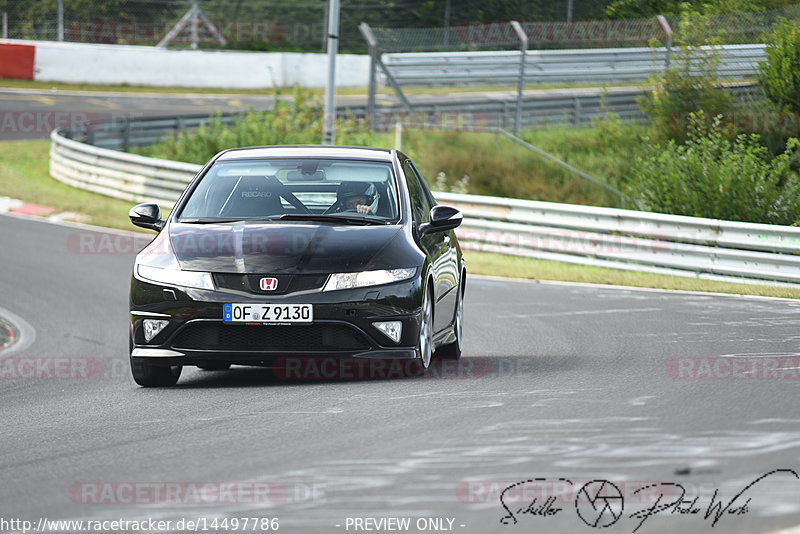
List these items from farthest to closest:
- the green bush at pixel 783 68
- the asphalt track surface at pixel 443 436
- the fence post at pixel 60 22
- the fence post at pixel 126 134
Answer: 1. the fence post at pixel 60 22
2. the fence post at pixel 126 134
3. the green bush at pixel 783 68
4. the asphalt track surface at pixel 443 436

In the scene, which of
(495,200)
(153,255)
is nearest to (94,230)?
(495,200)

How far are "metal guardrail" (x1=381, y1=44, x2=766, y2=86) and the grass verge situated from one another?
769cm

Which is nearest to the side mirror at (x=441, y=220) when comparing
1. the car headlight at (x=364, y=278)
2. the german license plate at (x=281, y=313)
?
the car headlight at (x=364, y=278)

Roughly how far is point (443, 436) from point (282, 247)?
2373 millimetres

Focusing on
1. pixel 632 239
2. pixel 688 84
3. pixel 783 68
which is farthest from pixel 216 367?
pixel 688 84

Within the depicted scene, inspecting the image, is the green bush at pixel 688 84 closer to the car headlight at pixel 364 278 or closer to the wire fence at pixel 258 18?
the wire fence at pixel 258 18

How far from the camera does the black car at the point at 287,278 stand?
799 centimetres

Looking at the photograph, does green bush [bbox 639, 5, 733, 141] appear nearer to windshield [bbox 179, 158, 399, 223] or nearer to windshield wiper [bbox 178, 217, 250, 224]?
windshield [bbox 179, 158, 399, 223]

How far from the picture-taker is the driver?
357 inches

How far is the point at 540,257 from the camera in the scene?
19484 millimetres

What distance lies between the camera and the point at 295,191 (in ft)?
30.3

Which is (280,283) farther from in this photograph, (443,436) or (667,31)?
(667,31)

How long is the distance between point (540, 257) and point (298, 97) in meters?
13.3
